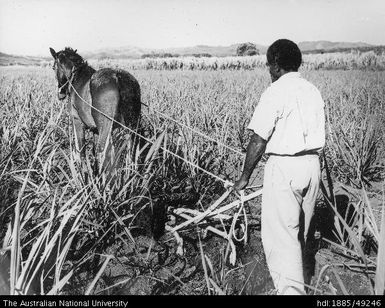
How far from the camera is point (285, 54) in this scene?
2.01 m

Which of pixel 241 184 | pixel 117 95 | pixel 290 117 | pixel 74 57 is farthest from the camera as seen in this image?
pixel 74 57

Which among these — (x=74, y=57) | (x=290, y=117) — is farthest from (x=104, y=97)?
(x=290, y=117)

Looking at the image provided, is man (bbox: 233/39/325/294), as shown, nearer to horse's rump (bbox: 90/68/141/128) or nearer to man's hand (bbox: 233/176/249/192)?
man's hand (bbox: 233/176/249/192)

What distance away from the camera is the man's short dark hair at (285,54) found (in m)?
2.01

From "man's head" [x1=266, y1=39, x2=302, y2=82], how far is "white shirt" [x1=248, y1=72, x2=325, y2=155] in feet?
0.23

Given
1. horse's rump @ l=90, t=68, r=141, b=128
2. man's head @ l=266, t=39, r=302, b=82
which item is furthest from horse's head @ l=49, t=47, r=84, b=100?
man's head @ l=266, t=39, r=302, b=82

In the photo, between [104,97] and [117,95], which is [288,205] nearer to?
[117,95]

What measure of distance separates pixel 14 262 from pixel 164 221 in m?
1.49

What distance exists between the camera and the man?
195 cm

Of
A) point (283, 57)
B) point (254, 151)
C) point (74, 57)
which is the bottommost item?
point (254, 151)

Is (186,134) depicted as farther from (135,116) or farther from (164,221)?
(164,221)

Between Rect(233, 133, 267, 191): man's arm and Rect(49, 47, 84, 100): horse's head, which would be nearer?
Rect(233, 133, 267, 191): man's arm

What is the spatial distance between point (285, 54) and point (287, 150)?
21.4 inches
